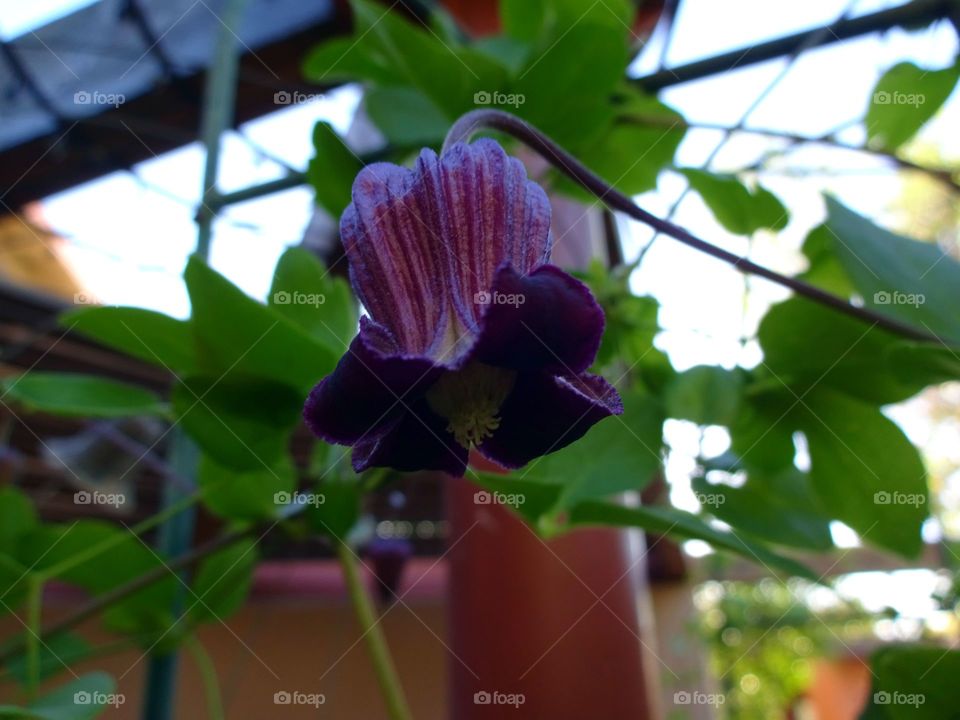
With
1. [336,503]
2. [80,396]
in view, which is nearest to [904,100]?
[336,503]

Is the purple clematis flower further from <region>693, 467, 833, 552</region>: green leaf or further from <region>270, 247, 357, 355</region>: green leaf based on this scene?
<region>693, 467, 833, 552</region>: green leaf

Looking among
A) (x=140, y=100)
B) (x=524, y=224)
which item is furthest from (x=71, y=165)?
(x=524, y=224)

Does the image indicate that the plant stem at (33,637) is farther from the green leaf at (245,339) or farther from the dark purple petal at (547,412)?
the dark purple petal at (547,412)

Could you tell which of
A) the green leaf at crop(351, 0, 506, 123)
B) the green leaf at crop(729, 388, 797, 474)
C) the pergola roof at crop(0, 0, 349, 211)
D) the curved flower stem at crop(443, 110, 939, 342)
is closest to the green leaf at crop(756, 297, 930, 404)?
the green leaf at crop(729, 388, 797, 474)

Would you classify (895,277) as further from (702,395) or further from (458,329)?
(458,329)

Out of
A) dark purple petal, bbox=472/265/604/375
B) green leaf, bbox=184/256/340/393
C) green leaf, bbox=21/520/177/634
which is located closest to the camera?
dark purple petal, bbox=472/265/604/375

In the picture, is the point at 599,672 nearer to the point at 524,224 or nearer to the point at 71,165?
the point at 524,224
